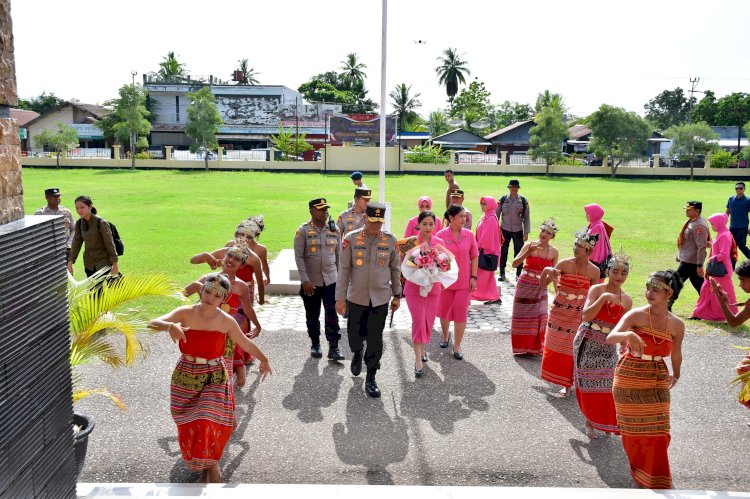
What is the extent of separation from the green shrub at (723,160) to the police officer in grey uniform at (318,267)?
157ft

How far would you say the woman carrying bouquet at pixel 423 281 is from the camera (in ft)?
23.2

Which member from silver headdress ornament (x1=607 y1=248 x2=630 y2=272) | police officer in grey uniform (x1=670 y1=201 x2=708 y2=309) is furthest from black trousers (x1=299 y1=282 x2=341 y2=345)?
police officer in grey uniform (x1=670 y1=201 x2=708 y2=309)

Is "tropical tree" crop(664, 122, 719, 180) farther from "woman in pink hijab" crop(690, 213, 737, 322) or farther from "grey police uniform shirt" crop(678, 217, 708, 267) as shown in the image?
"woman in pink hijab" crop(690, 213, 737, 322)

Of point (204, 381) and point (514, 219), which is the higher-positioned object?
point (514, 219)

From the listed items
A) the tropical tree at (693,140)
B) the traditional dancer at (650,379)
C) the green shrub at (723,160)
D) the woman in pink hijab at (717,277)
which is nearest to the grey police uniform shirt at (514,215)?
the woman in pink hijab at (717,277)

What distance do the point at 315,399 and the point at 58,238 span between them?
327cm

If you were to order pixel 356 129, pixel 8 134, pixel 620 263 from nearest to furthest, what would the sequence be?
pixel 8 134, pixel 620 263, pixel 356 129

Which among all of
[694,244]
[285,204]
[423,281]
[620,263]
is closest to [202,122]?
[285,204]

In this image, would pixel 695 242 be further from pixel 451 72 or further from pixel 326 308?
pixel 451 72

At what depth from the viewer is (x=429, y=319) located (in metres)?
7.26

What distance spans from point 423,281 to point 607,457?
2530 millimetres

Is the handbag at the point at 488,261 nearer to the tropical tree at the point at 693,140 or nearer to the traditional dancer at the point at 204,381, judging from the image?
the traditional dancer at the point at 204,381

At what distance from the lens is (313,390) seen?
6.67 m

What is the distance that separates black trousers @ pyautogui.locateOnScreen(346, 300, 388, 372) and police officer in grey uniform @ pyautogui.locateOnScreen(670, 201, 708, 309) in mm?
5218
